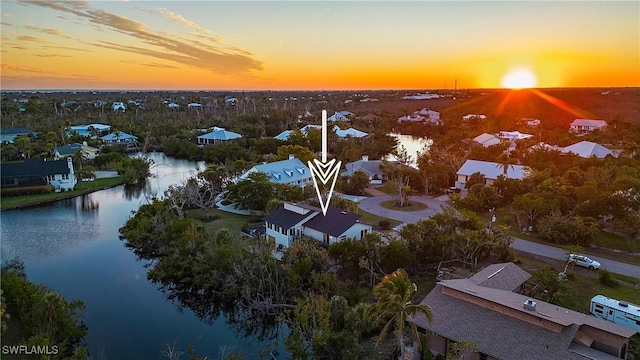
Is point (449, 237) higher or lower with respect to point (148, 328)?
higher

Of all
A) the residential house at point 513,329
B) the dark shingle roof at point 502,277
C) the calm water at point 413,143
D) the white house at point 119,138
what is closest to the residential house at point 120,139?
the white house at point 119,138

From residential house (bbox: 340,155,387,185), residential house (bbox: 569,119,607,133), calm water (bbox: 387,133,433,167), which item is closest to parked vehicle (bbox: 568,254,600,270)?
residential house (bbox: 340,155,387,185)

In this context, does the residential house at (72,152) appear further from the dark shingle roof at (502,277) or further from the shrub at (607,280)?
the shrub at (607,280)

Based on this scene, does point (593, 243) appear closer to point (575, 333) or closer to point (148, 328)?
point (575, 333)

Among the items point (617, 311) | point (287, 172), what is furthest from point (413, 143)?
point (617, 311)

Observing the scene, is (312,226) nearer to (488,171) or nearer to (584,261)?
(584,261)

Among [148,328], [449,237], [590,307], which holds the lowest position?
[148,328]

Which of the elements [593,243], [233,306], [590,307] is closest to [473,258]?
[590,307]
